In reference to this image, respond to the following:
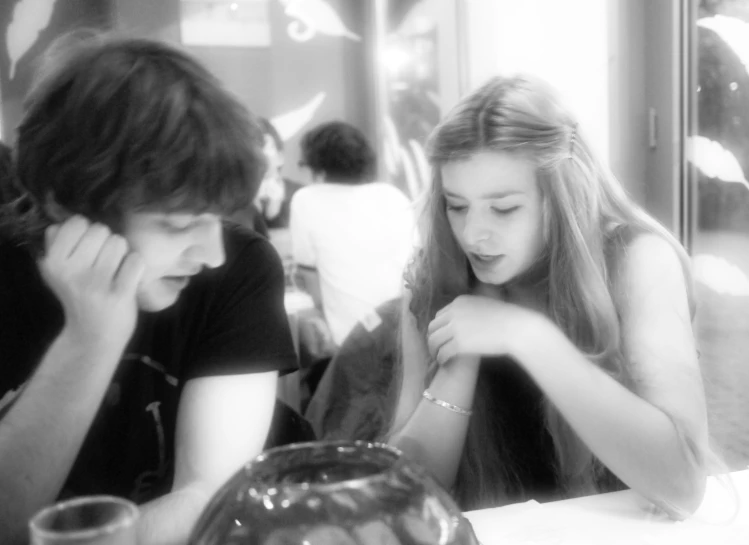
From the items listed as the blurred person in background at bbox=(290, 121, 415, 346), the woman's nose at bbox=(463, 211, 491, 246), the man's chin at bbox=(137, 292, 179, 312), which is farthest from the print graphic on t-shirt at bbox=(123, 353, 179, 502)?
the blurred person in background at bbox=(290, 121, 415, 346)

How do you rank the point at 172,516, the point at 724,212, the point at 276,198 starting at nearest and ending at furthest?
the point at 172,516
the point at 724,212
the point at 276,198

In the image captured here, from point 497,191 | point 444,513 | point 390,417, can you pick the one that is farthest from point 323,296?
point 444,513

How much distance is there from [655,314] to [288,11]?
3855 mm

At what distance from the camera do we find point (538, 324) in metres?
0.91

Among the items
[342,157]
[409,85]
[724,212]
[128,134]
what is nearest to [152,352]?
[128,134]

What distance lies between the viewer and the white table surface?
74cm

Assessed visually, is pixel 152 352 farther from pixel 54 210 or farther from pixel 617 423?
pixel 617 423

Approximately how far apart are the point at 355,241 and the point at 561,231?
143cm

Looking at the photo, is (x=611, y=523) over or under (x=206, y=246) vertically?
under

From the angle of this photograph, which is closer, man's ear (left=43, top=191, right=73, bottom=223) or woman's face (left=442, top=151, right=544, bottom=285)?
man's ear (left=43, top=191, right=73, bottom=223)

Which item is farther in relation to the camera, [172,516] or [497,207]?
[497,207]

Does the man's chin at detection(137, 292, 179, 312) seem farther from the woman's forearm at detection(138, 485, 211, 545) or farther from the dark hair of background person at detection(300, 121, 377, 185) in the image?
the dark hair of background person at detection(300, 121, 377, 185)

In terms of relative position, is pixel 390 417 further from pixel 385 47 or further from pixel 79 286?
pixel 385 47

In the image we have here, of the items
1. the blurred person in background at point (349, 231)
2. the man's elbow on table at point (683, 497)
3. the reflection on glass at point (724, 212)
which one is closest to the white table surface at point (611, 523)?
the man's elbow on table at point (683, 497)
